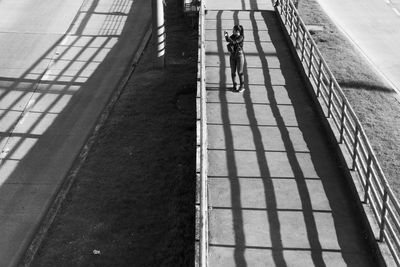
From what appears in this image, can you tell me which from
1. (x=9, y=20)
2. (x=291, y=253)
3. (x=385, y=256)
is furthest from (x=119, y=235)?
(x=9, y=20)

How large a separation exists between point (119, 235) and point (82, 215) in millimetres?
1176

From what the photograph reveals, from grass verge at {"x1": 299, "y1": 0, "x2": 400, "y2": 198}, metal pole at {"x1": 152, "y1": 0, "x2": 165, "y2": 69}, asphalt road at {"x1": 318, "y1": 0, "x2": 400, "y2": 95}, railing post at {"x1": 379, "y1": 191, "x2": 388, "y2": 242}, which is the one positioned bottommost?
asphalt road at {"x1": 318, "y1": 0, "x2": 400, "y2": 95}

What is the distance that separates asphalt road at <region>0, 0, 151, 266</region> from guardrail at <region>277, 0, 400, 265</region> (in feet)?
19.9

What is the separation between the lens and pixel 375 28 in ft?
92.7

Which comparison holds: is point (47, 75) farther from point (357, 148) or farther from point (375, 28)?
point (375, 28)

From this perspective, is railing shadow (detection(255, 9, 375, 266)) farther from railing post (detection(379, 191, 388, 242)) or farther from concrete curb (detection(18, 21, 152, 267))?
concrete curb (detection(18, 21, 152, 267))

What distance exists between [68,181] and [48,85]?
639cm

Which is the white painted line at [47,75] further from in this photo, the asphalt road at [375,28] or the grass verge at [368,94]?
the asphalt road at [375,28]

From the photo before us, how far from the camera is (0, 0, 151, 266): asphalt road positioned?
15406 millimetres

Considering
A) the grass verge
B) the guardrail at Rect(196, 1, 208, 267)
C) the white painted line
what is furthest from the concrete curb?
the grass verge

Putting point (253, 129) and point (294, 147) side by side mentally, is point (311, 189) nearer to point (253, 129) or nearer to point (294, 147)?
point (294, 147)

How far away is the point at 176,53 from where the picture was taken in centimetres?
2409

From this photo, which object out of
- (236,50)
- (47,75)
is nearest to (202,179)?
(236,50)

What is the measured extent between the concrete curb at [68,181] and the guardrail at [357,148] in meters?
5.48
